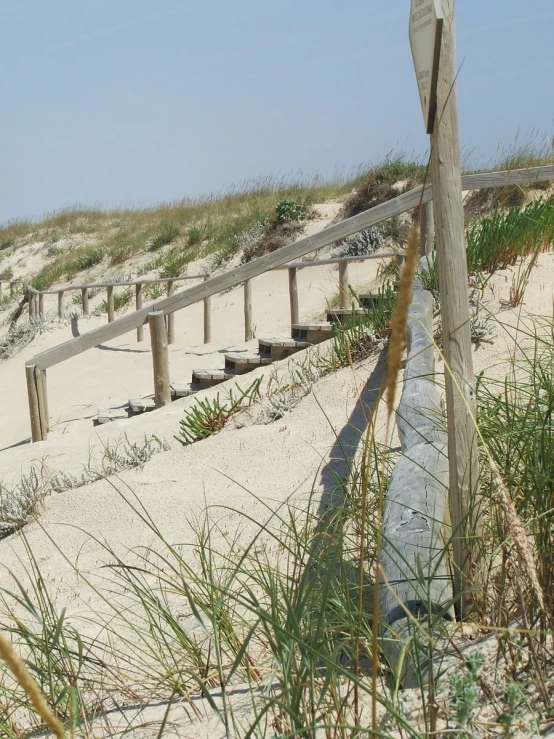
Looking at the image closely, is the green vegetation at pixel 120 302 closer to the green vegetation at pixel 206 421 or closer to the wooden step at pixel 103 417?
the wooden step at pixel 103 417

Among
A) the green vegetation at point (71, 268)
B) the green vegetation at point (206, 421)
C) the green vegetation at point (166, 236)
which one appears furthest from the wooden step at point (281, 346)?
the green vegetation at point (71, 268)

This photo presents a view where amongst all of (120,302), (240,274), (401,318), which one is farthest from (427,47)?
(120,302)

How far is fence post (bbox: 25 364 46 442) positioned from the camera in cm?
861

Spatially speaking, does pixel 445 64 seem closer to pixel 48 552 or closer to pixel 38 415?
pixel 48 552

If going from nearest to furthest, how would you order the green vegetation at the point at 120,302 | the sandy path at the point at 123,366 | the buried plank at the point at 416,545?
the buried plank at the point at 416,545, the sandy path at the point at 123,366, the green vegetation at the point at 120,302

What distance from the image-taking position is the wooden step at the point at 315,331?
8672 mm

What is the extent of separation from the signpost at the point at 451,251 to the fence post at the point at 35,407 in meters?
7.03

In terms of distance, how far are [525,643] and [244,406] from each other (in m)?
4.93

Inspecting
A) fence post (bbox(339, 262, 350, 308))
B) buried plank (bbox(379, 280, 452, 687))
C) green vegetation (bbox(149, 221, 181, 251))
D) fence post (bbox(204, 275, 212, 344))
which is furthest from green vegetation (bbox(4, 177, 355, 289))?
buried plank (bbox(379, 280, 452, 687))

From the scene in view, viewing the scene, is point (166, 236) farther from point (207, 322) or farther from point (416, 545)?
point (416, 545)

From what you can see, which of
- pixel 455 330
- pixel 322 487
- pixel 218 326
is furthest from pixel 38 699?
pixel 218 326

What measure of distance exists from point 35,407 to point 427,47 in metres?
7.40

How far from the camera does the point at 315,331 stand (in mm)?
8781

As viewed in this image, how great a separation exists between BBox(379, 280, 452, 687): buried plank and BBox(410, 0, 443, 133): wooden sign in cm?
60
